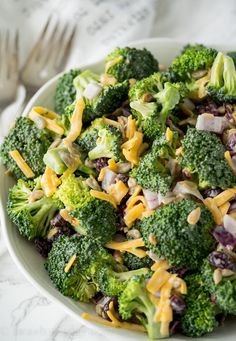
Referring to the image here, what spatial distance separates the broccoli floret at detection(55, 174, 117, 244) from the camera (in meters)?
3.07

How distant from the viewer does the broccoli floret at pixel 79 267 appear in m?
3.07

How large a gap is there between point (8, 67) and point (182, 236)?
2.38 metres

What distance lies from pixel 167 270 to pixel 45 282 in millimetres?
654

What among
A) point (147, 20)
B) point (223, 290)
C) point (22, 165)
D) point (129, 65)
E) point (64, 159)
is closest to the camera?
point (223, 290)

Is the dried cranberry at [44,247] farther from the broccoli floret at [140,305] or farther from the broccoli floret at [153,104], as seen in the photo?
Result: the broccoli floret at [153,104]

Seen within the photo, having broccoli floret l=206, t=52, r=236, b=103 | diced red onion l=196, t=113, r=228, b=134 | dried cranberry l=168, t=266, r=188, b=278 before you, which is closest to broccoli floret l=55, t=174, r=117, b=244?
dried cranberry l=168, t=266, r=188, b=278

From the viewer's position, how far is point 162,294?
112 inches

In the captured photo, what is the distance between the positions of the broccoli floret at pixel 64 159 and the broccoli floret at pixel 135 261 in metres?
0.52

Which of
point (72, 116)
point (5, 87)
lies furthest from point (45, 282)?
point (5, 87)

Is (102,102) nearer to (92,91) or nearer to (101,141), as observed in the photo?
(92,91)

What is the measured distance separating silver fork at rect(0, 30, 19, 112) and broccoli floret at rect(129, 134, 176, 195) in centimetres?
171

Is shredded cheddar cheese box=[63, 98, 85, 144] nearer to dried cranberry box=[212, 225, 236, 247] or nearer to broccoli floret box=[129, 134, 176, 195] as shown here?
broccoli floret box=[129, 134, 176, 195]

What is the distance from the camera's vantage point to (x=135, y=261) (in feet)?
10.0

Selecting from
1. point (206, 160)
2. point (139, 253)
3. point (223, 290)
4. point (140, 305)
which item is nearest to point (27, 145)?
point (139, 253)
